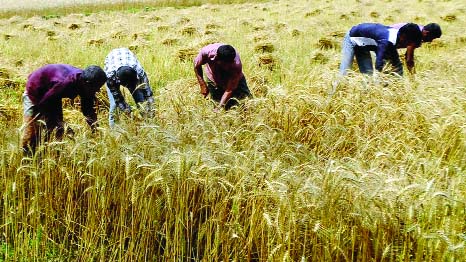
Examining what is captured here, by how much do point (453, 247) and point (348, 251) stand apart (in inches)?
19.0

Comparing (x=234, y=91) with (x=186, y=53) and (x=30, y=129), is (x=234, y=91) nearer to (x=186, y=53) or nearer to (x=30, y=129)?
(x=30, y=129)

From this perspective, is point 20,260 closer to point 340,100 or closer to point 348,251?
point 348,251

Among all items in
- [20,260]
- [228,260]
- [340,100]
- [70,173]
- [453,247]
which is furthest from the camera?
[340,100]

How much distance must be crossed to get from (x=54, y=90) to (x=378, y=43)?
9.85ft

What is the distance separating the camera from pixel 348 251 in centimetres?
226

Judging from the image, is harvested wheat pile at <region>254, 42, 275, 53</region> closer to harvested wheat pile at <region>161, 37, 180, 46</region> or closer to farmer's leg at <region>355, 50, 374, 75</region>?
harvested wheat pile at <region>161, 37, 180, 46</region>

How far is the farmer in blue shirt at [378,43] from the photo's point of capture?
441 centimetres

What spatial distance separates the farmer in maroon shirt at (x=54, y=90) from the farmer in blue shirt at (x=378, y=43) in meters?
2.65

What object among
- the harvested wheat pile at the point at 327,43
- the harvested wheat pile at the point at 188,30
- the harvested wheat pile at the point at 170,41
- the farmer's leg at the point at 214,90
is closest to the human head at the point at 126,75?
the farmer's leg at the point at 214,90

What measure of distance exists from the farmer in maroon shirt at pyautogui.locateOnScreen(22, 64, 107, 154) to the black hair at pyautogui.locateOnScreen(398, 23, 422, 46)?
273 centimetres

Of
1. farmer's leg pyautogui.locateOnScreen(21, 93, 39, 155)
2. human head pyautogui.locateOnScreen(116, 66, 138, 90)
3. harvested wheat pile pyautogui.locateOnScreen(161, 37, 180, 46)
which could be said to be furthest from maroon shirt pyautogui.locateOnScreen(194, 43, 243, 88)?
harvested wheat pile pyautogui.locateOnScreen(161, 37, 180, 46)

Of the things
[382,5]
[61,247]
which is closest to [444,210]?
[61,247]

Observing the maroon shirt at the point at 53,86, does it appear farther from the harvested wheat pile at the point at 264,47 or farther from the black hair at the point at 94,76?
the harvested wheat pile at the point at 264,47

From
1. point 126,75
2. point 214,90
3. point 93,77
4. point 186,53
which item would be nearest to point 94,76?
point 93,77
